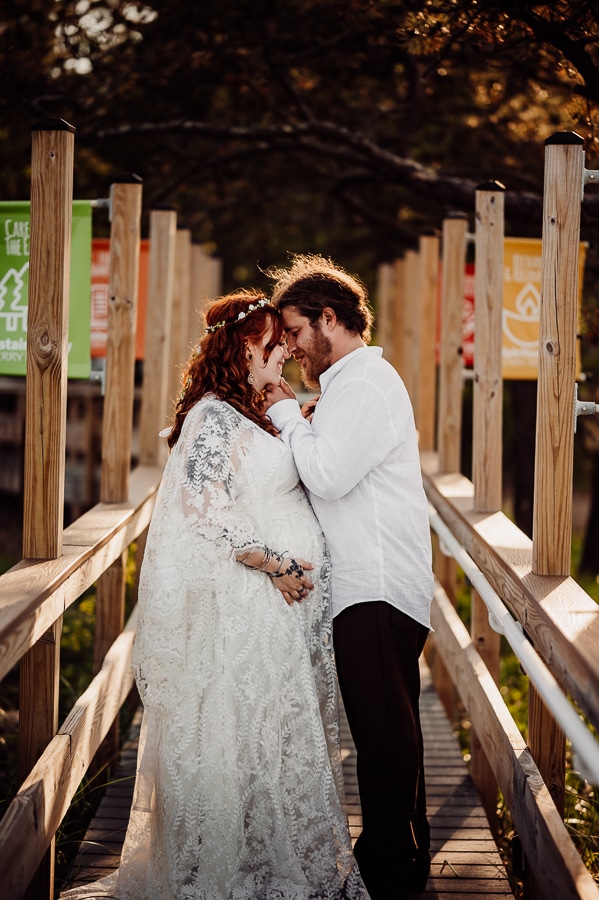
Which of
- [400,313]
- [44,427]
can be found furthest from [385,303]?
[44,427]

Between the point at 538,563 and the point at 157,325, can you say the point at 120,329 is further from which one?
the point at 538,563

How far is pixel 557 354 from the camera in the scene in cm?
270

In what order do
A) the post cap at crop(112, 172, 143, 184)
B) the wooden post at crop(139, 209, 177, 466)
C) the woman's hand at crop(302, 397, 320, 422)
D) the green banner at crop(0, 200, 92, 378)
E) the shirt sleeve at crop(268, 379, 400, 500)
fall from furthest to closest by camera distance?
the wooden post at crop(139, 209, 177, 466) < the post cap at crop(112, 172, 143, 184) < the green banner at crop(0, 200, 92, 378) < the woman's hand at crop(302, 397, 320, 422) < the shirt sleeve at crop(268, 379, 400, 500)

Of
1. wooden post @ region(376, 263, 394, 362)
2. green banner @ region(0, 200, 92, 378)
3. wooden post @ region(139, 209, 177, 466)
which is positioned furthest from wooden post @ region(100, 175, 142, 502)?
wooden post @ region(376, 263, 394, 362)

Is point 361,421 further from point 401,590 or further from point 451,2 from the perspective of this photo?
point 451,2

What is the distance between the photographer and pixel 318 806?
9.66 feet

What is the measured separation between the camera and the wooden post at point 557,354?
8.79 feet

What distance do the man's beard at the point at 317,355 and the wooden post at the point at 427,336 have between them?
3084 mm

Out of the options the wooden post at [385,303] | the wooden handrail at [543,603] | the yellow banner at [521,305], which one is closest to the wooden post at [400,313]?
the wooden post at [385,303]

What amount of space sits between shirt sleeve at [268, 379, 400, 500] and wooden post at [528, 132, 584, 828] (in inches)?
18.4

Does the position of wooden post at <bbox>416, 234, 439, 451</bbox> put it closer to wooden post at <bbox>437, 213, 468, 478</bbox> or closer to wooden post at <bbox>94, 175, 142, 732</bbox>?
wooden post at <bbox>437, 213, 468, 478</bbox>

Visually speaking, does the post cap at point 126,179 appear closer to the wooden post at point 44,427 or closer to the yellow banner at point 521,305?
the wooden post at point 44,427

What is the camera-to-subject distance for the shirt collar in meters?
2.98

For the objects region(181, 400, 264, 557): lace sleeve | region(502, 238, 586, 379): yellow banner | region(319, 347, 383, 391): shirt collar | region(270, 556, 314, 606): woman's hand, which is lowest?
region(270, 556, 314, 606): woman's hand
